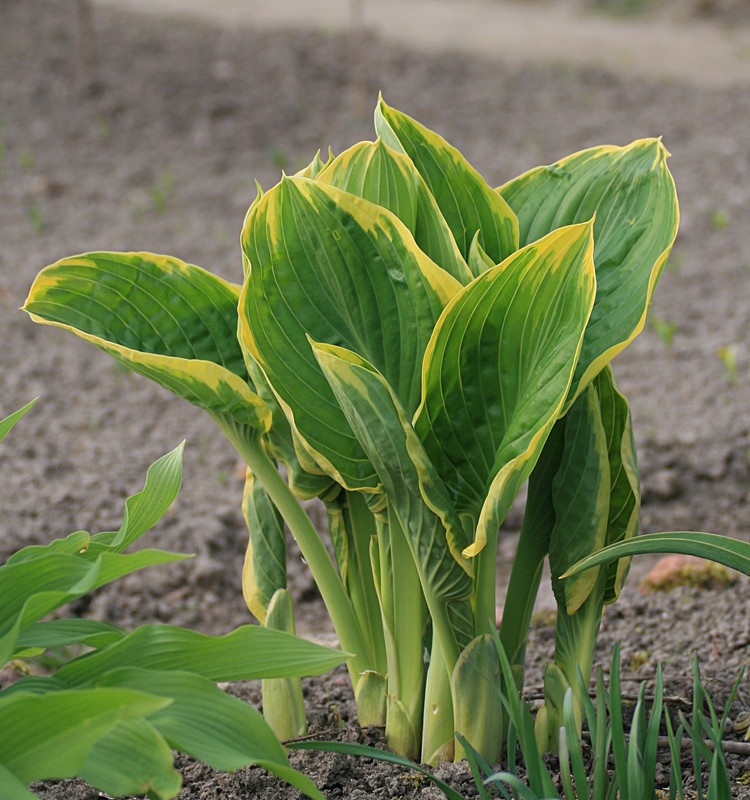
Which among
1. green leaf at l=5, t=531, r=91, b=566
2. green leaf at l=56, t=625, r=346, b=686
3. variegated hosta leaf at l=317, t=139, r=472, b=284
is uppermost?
variegated hosta leaf at l=317, t=139, r=472, b=284

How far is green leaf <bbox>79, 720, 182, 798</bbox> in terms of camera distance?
1.11m

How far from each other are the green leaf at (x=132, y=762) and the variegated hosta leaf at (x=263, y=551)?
540mm

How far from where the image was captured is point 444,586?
4.85 ft

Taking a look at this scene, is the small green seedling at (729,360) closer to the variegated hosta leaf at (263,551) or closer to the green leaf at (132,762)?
the variegated hosta leaf at (263,551)

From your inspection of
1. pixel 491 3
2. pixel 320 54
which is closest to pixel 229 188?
pixel 320 54

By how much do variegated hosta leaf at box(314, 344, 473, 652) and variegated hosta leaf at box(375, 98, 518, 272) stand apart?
1.26 feet

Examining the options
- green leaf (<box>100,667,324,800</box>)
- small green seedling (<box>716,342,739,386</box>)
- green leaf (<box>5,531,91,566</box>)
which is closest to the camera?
green leaf (<box>100,667,324,800</box>)

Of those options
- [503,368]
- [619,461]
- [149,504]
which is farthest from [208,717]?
[619,461]

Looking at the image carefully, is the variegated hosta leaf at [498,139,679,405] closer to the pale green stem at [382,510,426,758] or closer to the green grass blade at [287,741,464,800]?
the pale green stem at [382,510,426,758]

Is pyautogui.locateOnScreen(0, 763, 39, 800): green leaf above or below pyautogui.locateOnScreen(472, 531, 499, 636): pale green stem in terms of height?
below

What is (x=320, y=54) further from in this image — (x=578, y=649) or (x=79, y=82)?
(x=578, y=649)

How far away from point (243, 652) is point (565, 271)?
2.03 ft

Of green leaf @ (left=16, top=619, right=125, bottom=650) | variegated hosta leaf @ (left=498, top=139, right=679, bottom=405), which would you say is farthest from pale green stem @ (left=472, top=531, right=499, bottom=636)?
green leaf @ (left=16, top=619, right=125, bottom=650)

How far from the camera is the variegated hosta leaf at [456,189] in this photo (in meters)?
1.60
